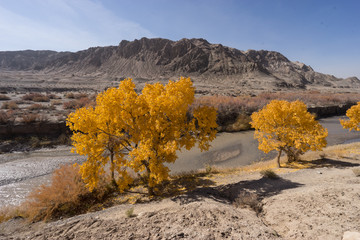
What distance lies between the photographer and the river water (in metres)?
14.6

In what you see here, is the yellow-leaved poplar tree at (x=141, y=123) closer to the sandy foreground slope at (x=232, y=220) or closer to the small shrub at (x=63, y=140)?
the sandy foreground slope at (x=232, y=220)

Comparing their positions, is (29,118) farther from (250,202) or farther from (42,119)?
(250,202)

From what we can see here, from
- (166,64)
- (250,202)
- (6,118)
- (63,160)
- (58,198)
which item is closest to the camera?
(250,202)

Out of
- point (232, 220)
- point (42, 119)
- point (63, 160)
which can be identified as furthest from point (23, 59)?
point (232, 220)

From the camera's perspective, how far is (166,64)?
10850 centimetres

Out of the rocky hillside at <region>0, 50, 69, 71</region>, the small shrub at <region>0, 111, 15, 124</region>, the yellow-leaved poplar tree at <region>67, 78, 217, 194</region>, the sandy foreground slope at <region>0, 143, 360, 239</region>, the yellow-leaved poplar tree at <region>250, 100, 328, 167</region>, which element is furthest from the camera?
the rocky hillside at <region>0, 50, 69, 71</region>

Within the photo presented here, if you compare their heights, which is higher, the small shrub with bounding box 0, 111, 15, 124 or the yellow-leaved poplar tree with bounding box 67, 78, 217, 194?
the yellow-leaved poplar tree with bounding box 67, 78, 217, 194

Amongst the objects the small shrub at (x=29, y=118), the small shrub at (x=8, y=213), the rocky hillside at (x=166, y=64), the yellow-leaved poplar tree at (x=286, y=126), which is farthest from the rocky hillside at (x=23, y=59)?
the yellow-leaved poplar tree at (x=286, y=126)

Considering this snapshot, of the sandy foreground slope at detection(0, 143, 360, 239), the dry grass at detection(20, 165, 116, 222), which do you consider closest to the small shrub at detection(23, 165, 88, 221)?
the dry grass at detection(20, 165, 116, 222)

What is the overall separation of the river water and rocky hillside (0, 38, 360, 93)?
6401 centimetres

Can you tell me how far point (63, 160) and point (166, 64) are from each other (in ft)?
318

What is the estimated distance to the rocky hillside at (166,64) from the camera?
95.7 meters

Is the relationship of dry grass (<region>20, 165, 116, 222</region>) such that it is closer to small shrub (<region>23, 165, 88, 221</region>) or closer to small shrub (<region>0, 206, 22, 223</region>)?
small shrub (<region>23, 165, 88, 221</region>)

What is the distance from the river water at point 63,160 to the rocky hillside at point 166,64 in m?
64.0
